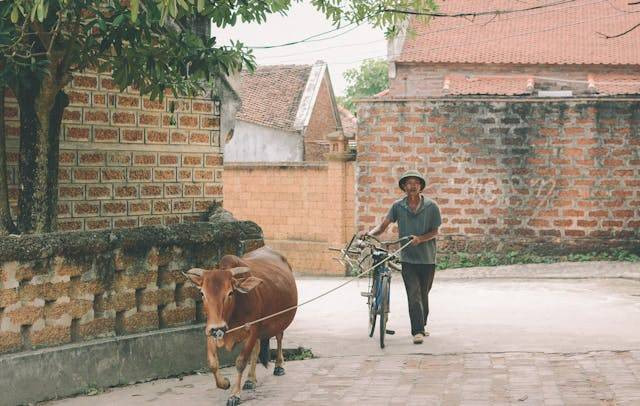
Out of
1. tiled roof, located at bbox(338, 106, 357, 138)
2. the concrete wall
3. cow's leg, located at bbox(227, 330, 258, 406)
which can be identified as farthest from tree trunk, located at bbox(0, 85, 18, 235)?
tiled roof, located at bbox(338, 106, 357, 138)

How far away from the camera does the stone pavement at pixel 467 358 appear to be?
25.7 feet

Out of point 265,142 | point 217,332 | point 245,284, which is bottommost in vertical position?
point 217,332

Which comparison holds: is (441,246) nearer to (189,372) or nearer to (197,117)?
(197,117)

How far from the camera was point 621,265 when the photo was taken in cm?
1755


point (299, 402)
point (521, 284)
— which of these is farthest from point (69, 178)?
point (521, 284)

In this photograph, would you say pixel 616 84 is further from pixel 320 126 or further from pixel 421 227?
pixel 421 227

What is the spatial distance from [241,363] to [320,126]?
3512 centimetres

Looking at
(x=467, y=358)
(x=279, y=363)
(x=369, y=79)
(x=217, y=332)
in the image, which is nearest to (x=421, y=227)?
(x=467, y=358)

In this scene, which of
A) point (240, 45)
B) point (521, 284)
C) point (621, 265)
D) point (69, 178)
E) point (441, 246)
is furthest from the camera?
point (441, 246)

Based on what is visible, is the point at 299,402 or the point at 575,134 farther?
the point at 575,134

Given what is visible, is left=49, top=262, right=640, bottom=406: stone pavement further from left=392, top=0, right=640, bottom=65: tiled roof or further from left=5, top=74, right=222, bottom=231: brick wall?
left=392, top=0, right=640, bottom=65: tiled roof

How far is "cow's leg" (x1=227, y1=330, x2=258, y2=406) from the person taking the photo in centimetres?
760

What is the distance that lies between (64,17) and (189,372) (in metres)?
3.26

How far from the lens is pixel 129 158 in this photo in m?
9.82
